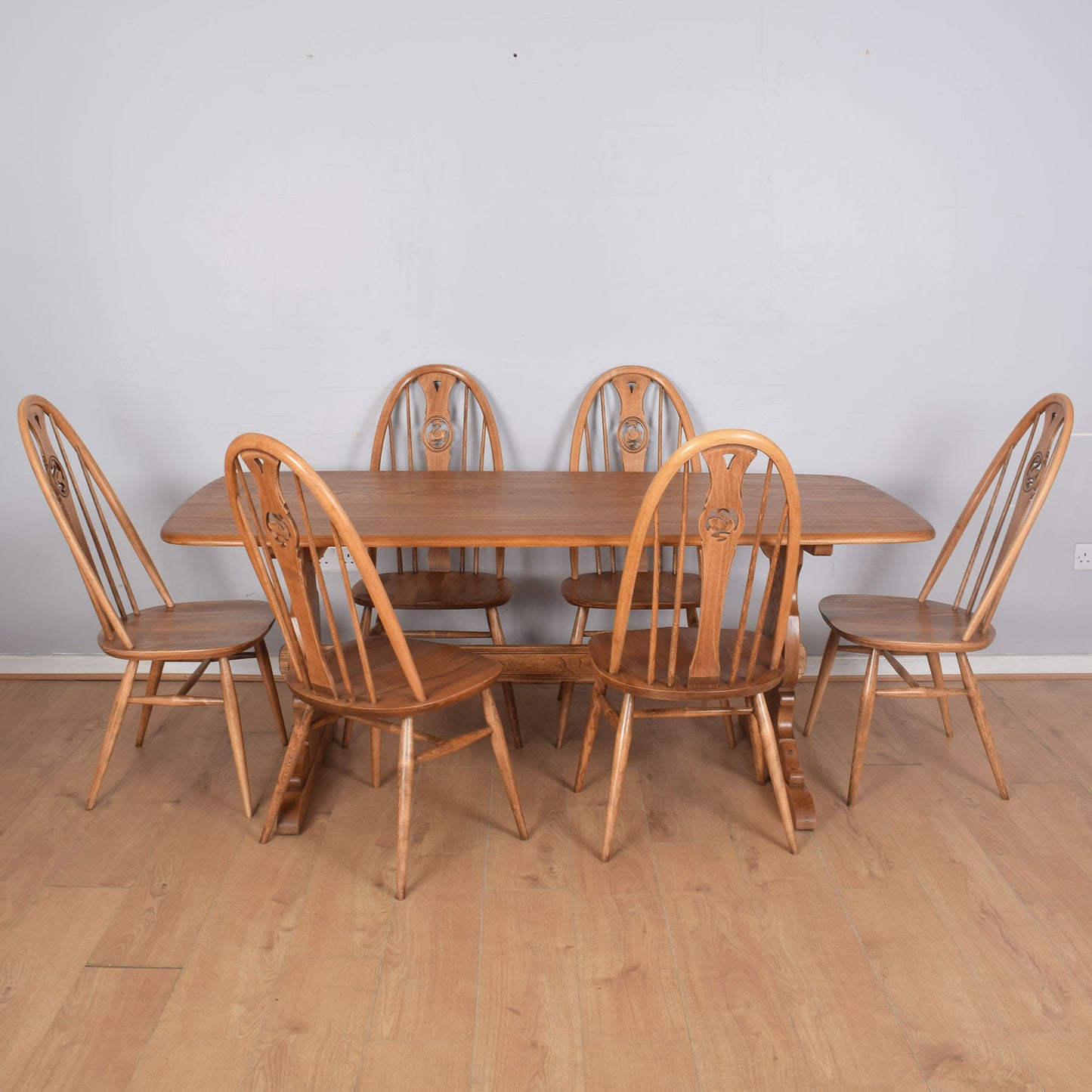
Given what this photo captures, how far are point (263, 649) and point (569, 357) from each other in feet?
3.78

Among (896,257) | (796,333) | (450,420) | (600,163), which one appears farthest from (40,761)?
(896,257)

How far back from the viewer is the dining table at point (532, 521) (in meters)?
1.92

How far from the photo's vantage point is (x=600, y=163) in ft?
8.36

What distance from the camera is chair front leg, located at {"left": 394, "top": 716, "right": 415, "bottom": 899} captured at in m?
1.83

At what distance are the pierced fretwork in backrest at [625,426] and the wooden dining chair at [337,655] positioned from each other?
2.49 feet

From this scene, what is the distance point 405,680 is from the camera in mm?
1917

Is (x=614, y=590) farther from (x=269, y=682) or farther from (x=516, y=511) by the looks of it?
(x=269, y=682)

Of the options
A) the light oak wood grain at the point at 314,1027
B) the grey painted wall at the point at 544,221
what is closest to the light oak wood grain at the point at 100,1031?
the light oak wood grain at the point at 314,1027

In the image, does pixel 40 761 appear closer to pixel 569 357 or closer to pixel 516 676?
pixel 516 676

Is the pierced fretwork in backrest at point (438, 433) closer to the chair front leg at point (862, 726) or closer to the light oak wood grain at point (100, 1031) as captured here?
the chair front leg at point (862, 726)

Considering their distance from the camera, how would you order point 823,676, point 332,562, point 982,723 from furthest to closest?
point 332,562, point 823,676, point 982,723

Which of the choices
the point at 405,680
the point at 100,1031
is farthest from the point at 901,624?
the point at 100,1031

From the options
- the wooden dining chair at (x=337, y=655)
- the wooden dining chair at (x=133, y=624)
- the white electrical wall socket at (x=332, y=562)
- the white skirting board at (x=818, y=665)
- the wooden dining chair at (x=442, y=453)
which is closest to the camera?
the wooden dining chair at (x=337, y=655)

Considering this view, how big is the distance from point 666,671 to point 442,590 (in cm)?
78
